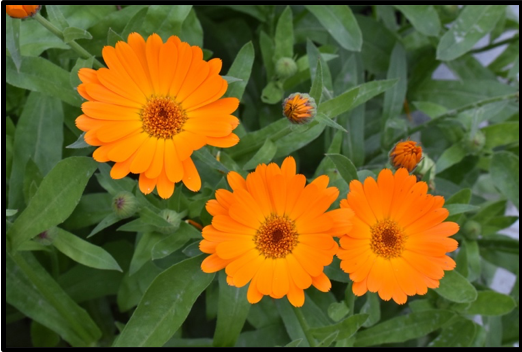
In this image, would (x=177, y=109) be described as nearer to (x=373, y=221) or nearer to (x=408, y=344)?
(x=373, y=221)

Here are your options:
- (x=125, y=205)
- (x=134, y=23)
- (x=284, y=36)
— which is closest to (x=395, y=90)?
(x=284, y=36)

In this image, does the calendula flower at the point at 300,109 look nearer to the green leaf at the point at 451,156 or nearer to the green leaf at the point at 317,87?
the green leaf at the point at 317,87

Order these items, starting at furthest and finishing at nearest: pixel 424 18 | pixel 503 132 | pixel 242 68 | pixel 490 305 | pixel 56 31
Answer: pixel 424 18 → pixel 503 132 → pixel 490 305 → pixel 242 68 → pixel 56 31

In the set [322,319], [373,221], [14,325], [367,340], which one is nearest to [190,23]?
[373,221]

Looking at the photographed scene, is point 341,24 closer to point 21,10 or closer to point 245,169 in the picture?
point 245,169

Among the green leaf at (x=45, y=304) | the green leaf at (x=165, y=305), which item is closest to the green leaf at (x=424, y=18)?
the green leaf at (x=165, y=305)

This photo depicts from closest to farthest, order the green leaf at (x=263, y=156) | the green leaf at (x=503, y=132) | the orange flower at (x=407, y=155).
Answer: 1. the orange flower at (x=407, y=155)
2. the green leaf at (x=263, y=156)
3. the green leaf at (x=503, y=132)
